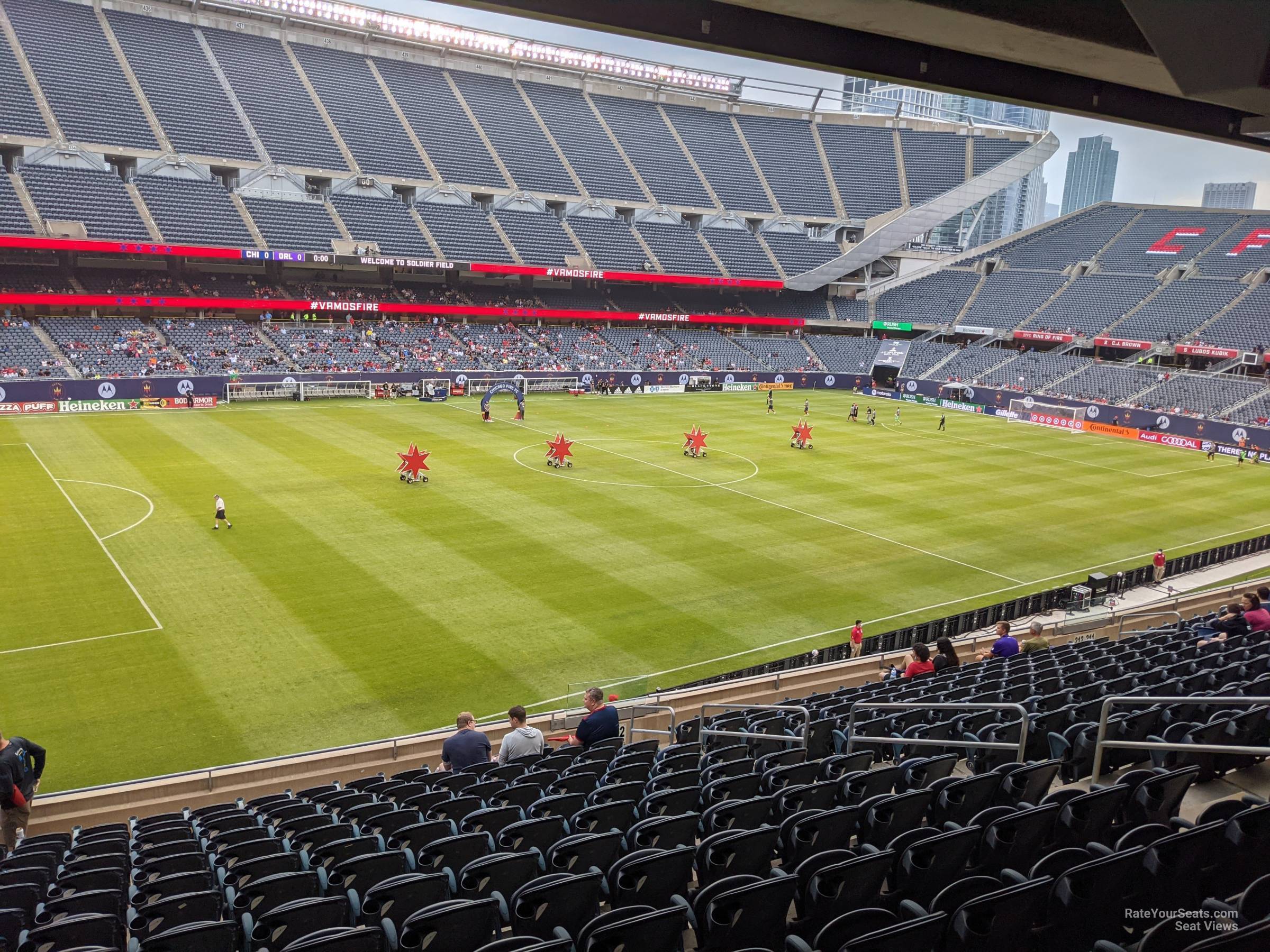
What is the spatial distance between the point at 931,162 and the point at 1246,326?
42.2 metres

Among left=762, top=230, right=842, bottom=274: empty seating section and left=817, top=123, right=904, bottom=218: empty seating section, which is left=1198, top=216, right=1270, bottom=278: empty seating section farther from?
left=762, top=230, right=842, bottom=274: empty seating section

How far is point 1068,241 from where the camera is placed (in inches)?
3723

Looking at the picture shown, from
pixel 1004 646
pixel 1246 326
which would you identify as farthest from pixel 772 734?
pixel 1246 326

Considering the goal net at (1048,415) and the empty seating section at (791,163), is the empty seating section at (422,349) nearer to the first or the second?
the goal net at (1048,415)

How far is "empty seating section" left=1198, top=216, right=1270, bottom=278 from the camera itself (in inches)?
3098

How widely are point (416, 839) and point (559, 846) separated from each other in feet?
A: 6.69

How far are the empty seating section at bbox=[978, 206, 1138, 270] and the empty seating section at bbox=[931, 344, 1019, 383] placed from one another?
15.2 metres

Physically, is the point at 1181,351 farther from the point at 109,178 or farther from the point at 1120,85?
the point at 109,178

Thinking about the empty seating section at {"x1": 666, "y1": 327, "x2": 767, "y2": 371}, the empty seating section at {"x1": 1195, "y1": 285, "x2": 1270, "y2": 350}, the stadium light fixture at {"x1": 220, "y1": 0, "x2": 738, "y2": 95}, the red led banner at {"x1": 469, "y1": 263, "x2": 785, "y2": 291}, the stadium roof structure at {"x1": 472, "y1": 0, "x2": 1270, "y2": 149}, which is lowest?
the empty seating section at {"x1": 666, "y1": 327, "x2": 767, "y2": 371}

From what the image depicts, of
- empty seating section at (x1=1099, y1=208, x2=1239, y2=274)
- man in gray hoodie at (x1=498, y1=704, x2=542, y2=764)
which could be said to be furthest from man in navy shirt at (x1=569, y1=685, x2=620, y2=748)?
empty seating section at (x1=1099, y1=208, x2=1239, y2=274)

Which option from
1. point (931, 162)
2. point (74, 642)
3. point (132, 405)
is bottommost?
point (74, 642)

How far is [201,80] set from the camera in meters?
75.9

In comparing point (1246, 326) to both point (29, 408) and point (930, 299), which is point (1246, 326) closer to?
point (930, 299)

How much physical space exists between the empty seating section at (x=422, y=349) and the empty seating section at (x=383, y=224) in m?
6.18
